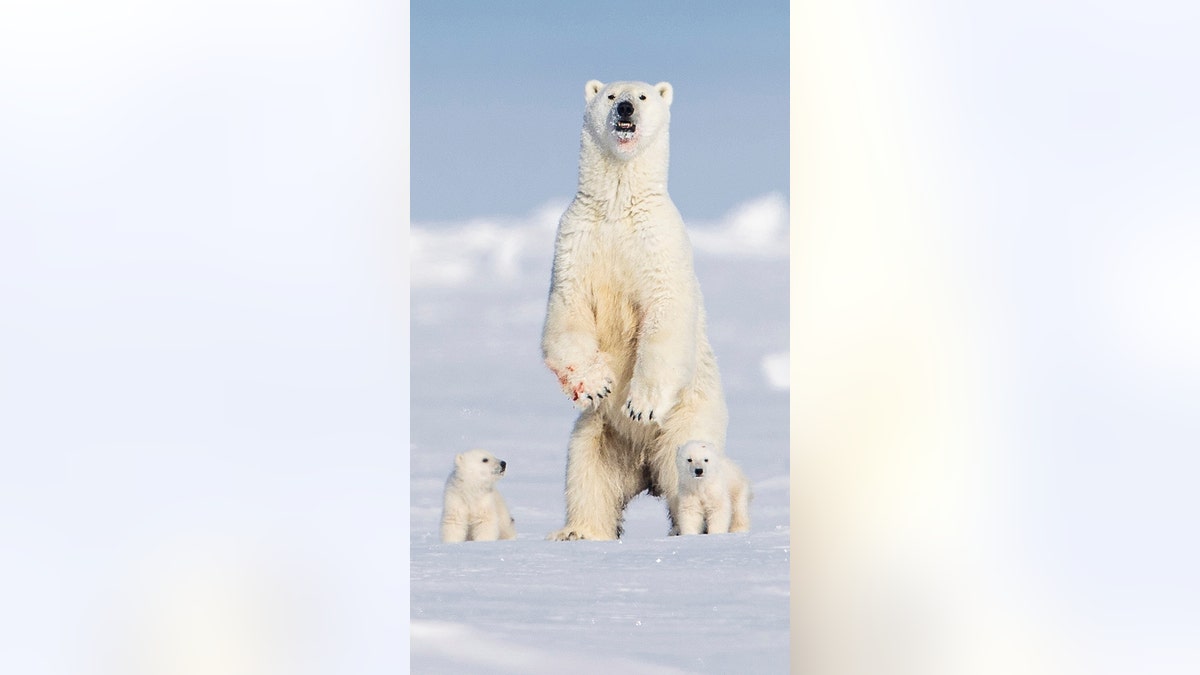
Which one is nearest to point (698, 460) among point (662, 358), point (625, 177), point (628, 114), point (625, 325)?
point (662, 358)

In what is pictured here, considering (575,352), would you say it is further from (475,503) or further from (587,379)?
(475,503)

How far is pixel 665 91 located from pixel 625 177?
0.22 meters

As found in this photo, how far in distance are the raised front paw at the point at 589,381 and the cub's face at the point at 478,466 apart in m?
0.23

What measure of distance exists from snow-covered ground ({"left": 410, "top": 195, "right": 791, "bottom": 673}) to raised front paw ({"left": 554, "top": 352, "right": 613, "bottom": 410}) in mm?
39

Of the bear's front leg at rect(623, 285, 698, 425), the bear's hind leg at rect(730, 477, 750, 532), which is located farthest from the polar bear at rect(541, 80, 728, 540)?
the bear's hind leg at rect(730, 477, 750, 532)

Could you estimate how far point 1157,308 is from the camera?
10.2 feet

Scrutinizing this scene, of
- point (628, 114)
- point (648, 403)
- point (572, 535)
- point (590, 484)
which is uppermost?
point (628, 114)

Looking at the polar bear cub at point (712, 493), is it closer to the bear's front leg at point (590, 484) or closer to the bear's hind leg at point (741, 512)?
the bear's hind leg at point (741, 512)

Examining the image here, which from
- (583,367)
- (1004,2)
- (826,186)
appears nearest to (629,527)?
(583,367)

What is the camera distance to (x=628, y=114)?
3121 mm

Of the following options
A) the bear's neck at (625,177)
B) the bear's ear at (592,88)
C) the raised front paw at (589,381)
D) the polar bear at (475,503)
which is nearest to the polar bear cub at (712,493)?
the raised front paw at (589,381)
